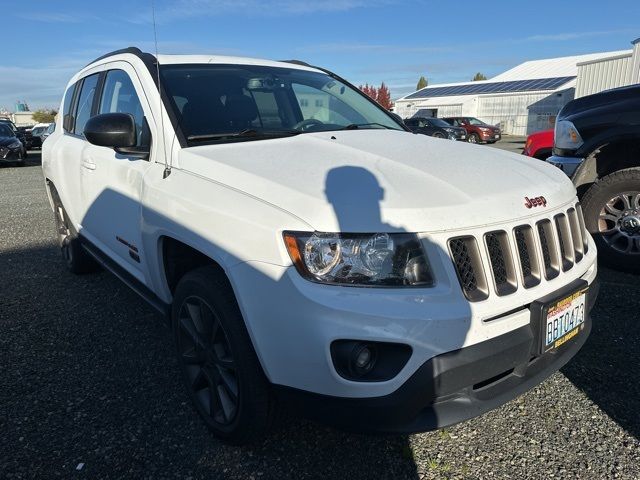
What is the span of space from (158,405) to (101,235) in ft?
4.91

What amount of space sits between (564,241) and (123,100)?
2739mm

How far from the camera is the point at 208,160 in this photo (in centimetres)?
229

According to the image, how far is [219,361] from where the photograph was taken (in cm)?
223

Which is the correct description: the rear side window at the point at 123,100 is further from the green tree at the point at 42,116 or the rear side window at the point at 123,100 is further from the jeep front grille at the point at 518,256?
the green tree at the point at 42,116

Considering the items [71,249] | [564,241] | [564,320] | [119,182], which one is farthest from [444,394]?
[71,249]

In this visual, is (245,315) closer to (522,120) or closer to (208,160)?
(208,160)

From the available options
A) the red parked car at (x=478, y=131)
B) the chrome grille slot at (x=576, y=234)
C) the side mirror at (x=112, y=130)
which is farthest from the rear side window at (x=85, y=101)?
the red parked car at (x=478, y=131)

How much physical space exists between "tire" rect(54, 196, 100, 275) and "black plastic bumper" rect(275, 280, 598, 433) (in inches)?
134

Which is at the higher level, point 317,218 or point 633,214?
point 317,218

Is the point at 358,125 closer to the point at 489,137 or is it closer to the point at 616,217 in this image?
the point at 616,217

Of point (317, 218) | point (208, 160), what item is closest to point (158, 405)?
point (208, 160)

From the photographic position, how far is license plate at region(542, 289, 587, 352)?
202 centimetres

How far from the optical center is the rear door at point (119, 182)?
9.16 ft

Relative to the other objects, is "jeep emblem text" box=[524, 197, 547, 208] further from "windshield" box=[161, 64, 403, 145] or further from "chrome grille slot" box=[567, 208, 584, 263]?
"windshield" box=[161, 64, 403, 145]
